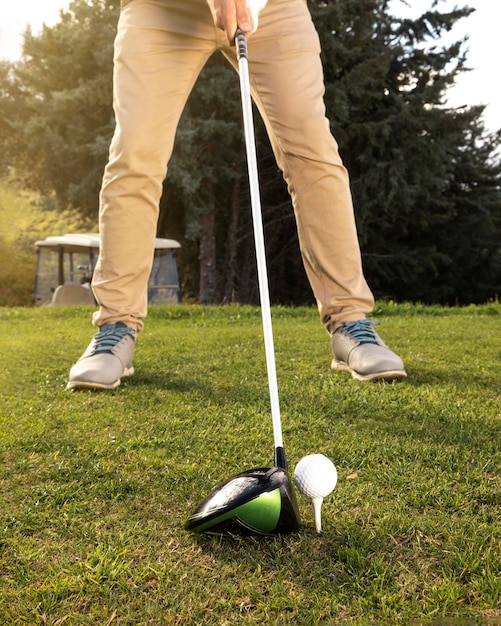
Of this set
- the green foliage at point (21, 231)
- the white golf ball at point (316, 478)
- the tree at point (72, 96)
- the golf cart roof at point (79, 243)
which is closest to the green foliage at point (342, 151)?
the tree at point (72, 96)

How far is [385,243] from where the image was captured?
17.0 m

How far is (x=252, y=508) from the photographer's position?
1421mm

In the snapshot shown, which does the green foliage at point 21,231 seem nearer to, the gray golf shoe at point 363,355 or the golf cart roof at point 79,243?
the golf cart roof at point 79,243

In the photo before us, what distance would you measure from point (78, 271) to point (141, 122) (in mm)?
15341

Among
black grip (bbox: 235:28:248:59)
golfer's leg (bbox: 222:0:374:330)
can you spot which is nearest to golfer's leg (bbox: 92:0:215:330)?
golfer's leg (bbox: 222:0:374:330)

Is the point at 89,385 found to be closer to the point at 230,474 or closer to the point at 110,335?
the point at 110,335

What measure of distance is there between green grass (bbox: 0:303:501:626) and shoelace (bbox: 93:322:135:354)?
0.22m

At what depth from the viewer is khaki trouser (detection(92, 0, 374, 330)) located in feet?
10.1

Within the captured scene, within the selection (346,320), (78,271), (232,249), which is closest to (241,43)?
(346,320)

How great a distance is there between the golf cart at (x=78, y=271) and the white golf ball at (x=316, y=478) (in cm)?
1376

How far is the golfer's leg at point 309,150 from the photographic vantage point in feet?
10.3

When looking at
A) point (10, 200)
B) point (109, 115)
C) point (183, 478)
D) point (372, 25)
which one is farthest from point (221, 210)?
point (183, 478)

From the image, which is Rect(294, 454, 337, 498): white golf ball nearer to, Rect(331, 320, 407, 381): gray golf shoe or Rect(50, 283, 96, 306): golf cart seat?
Rect(331, 320, 407, 381): gray golf shoe

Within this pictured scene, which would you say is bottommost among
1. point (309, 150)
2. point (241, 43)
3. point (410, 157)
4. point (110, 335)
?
point (110, 335)
